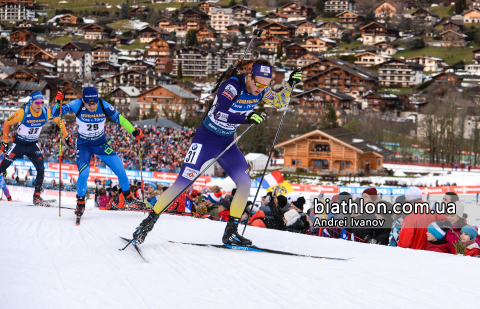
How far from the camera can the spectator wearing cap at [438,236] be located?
5422mm

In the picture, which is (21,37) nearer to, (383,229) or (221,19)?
(221,19)

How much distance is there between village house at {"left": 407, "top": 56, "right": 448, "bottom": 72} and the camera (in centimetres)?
8781

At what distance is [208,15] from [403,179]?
Result: 105852 mm

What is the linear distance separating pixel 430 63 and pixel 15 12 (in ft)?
353

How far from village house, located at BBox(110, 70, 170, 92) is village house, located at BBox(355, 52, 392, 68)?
3177 cm

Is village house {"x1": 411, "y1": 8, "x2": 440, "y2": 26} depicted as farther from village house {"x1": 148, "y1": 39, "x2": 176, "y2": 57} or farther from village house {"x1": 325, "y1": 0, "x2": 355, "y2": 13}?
village house {"x1": 148, "y1": 39, "x2": 176, "y2": 57}

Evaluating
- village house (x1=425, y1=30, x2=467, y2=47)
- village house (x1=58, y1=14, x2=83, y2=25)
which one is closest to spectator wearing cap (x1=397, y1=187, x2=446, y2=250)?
village house (x1=425, y1=30, x2=467, y2=47)

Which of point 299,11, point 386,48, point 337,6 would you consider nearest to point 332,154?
point 386,48

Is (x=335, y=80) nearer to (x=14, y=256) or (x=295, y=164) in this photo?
(x=295, y=164)

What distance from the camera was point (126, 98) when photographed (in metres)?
69.4

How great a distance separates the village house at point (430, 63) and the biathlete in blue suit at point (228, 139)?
87961mm

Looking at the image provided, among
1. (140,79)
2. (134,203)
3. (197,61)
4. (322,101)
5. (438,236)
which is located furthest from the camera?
(197,61)

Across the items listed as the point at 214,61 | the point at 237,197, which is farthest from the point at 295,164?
the point at 214,61

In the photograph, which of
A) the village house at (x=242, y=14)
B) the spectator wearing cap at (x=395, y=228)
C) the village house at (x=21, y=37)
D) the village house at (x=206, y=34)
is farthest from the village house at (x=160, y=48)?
the spectator wearing cap at (x=395, y=228)
